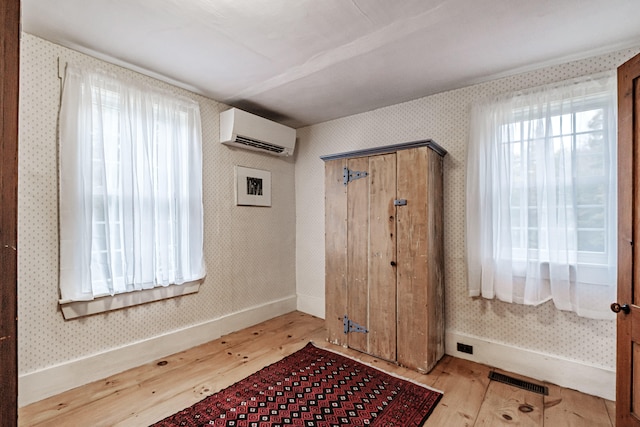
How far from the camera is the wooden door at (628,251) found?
151cm

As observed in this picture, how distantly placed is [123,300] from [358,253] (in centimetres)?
204

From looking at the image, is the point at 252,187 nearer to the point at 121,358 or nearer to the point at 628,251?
the point at 121,358

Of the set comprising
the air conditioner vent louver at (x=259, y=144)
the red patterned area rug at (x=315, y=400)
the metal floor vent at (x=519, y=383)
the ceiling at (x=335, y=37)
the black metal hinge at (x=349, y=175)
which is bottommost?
the metal floor vent at (x=519, y=383)

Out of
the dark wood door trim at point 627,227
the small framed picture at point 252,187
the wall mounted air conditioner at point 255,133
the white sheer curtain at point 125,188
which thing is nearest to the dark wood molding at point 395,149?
the wall mounted air conditioner at point 255,133

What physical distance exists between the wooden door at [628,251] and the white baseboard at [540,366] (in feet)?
2.45

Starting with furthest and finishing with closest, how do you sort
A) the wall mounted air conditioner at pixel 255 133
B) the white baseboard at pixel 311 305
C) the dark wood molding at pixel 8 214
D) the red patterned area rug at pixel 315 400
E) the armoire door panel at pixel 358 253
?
the white baseboard at pixel 311 305, the wall mounted air conditioner at pixel 255 133, the armoire door panel at pixel 358 253, the red patterned area rug at pixel 315 400, the dark wood molding at pixel 8 214

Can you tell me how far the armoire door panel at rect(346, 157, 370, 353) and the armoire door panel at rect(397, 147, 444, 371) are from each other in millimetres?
328

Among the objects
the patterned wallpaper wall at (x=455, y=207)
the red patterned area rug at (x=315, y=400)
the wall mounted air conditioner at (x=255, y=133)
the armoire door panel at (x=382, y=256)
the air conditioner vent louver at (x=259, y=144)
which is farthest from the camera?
the air conditioner vent louver at (x=259, y=144)

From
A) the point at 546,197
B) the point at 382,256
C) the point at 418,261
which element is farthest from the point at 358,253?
the point at 546,197

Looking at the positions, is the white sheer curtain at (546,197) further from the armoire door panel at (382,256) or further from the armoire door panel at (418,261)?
the armoire door panel at (382,256)

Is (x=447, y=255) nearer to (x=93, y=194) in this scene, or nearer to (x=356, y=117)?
(x=356, y=117)

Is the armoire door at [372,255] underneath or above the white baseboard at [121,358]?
above

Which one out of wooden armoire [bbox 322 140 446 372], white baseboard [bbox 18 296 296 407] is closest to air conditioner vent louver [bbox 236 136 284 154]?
wooden armoire [bbox 322 140 446 372]

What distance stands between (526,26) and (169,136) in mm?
2845
